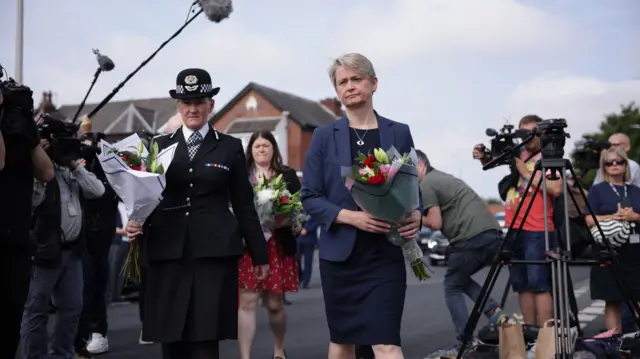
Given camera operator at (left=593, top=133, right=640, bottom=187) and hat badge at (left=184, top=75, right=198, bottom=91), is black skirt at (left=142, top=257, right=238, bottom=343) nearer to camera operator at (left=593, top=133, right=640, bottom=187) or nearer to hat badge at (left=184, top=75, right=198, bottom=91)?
hat badge at (left=184, top=75, right=198, bottom=91)

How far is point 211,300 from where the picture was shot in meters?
4.79

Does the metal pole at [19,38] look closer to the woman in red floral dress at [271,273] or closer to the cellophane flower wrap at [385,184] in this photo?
the woman in red floral dress at [271,273]

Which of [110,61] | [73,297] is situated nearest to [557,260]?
[73,297]

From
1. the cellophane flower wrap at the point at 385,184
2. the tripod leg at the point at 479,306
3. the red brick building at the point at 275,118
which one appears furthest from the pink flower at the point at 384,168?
the red brick building at the point at 275,118

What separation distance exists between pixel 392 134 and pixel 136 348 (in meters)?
4.81

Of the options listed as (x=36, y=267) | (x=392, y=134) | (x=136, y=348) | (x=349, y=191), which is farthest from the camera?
(x=136, y=348)

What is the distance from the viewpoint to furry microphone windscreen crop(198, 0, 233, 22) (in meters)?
7.16

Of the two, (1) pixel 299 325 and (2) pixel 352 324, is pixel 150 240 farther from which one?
(1) pixel 299 325

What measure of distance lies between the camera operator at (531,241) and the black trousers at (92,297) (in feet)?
13.2

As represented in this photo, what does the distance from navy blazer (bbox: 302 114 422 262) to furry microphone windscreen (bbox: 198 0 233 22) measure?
8.88ft

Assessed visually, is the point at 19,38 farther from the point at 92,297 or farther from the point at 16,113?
the point at 16,113

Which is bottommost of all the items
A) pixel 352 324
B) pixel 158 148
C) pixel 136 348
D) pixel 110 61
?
pixel 136 348

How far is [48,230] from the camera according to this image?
6.40 m

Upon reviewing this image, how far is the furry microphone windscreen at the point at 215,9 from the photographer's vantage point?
716 cm
